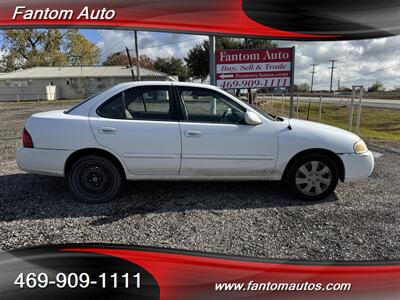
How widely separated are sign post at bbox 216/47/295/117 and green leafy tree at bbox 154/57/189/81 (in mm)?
→ 48209

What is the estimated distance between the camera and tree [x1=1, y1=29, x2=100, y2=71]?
40844 mm

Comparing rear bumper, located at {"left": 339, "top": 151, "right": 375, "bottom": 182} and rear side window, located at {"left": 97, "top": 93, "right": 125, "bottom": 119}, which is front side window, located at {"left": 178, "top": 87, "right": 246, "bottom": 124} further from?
rear bumper, located at {"left": 339, "top": 151, "right": 375, "bottom": 182}

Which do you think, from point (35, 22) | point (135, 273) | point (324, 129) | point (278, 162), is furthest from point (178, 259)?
point (35, 22)

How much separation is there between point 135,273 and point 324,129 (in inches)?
117

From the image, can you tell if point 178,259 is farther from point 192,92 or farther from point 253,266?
point 192,92

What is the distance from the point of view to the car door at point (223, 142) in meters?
3.44

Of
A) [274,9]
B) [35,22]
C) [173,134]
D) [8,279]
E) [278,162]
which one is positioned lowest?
[8,279]

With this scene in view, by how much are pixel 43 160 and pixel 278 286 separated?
122 inches

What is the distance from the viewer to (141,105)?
11.8ft

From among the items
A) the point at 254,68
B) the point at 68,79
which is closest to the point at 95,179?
the point at 254,68

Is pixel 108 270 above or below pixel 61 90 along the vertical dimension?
below

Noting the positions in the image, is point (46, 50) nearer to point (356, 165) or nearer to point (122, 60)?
point (122, 60)

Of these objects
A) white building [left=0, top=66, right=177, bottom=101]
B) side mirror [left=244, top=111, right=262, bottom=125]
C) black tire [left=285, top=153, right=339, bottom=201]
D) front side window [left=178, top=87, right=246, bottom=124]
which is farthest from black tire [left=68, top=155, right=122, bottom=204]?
white building [left=0, top=66, right=177, bottom=101]

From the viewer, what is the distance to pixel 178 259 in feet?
8.07
